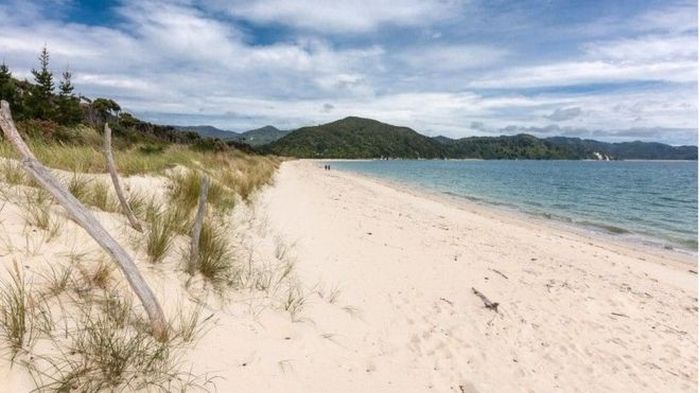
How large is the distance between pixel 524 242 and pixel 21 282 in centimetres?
1080

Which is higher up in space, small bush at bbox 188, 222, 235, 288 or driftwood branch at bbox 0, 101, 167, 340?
driftwood branch at bbox 0, 101, 167, 340

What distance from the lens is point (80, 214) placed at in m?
2.55

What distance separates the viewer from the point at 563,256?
30.8 ft

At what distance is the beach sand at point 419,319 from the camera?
125 inches

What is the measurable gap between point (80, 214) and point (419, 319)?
379cm

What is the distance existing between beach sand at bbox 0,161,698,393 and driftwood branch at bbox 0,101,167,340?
43cm

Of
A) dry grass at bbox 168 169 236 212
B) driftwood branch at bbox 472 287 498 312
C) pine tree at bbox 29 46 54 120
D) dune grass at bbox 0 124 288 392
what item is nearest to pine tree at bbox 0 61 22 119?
pine tree at bbox 29 46 54 120

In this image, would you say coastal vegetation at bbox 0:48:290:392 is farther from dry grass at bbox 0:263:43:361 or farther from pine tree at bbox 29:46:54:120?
pine tree at bbox 29:46:54:120

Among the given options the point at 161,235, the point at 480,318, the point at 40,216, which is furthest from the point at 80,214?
the point at 480,318

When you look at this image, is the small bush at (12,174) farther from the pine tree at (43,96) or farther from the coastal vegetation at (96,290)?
the pine tree at (43,96)

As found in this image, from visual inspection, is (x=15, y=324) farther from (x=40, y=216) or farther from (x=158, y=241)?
(x=158, y=241)

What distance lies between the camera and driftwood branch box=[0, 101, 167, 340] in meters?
2.47

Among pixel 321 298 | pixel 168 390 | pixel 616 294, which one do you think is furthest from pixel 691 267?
pixel 168 390

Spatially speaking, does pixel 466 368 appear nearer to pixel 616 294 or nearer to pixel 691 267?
pixel 616 294
